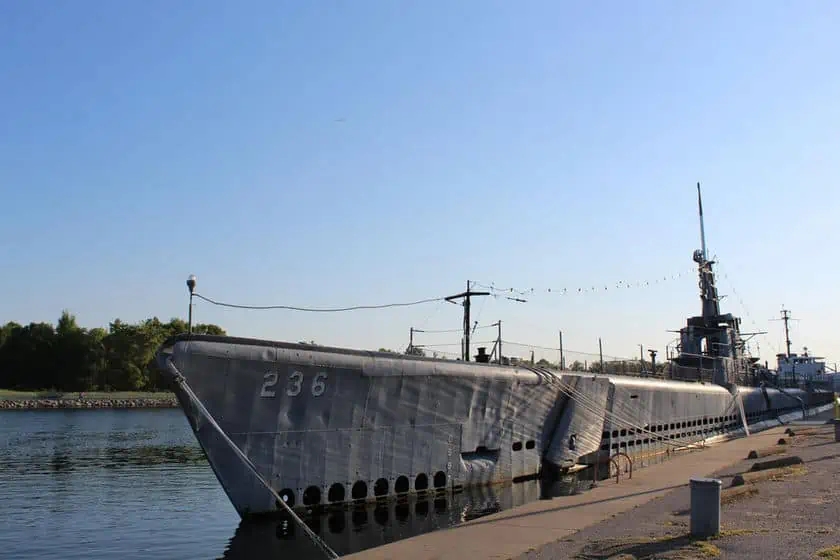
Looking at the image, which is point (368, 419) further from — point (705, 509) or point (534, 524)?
point (705, 509)

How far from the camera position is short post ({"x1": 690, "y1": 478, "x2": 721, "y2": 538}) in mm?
10516

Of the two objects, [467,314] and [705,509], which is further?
[467,314]

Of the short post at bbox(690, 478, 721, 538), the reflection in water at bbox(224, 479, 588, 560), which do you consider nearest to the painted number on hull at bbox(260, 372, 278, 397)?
the reflection in water at bbox(224, 479, 588, 560)

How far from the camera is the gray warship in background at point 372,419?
13.9 meters

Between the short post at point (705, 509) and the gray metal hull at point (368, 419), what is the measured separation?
25.0 ft

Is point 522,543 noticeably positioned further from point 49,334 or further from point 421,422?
point 49,334

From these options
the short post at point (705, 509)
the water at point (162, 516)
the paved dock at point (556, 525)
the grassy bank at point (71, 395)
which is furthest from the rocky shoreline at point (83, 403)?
the short post at point (705, 509)

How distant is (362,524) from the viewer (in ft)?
49.1

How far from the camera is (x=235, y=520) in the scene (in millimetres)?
16938

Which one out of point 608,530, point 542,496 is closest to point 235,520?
point 542,496

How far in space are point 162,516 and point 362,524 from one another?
5.78 meters

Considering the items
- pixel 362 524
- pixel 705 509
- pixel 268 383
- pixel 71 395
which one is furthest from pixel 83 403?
pixel 705 509

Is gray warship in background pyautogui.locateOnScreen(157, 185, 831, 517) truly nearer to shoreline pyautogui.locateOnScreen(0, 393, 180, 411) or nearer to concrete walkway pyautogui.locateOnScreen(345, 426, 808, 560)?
concrete walkway pyautogui.locateOnScreen(345, 426, 808, 560)

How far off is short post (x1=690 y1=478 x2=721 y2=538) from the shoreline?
83788 mm
